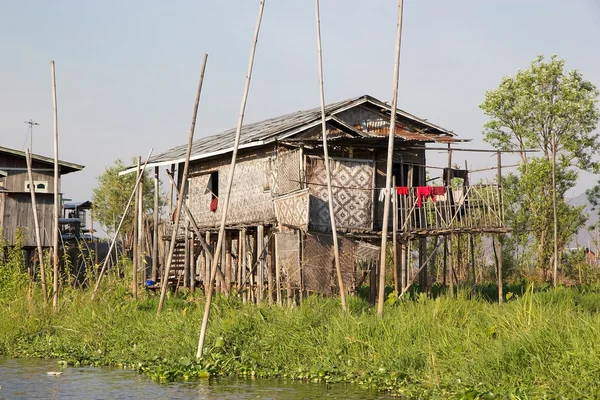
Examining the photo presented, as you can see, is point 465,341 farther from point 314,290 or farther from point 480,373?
point 314,290

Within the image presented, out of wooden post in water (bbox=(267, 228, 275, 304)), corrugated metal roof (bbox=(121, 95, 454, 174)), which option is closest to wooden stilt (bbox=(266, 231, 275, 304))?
wooden post in water (bbox=(267, 228, 275, 304))

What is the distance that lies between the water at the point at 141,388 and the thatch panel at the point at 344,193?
682 centimetres

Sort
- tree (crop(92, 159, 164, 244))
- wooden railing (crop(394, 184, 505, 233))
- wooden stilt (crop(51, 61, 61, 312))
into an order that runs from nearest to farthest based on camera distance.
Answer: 1. wooden stilt (crop(51, 61, 61, 312))
2. wooden railing (crop(394, 184, 505, 233))
3. tree (crop(92, 159, 164, 244))

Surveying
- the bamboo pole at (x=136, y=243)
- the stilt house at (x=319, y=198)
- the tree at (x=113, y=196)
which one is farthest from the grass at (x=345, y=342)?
the tree at (x=113, y=196)

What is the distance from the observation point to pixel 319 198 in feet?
63.3

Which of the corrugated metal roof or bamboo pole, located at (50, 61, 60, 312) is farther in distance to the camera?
the corrugated metal roof

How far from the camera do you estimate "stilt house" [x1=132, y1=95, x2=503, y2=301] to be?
60.2 ft

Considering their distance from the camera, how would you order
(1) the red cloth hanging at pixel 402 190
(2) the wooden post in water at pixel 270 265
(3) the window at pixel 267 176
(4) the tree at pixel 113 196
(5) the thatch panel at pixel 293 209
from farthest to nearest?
(4) the tree at pixel 113 196
(3) the window at pixel 267 176
(1) the red cloth hanging at pixel 402 190
(2) the wooden post in water at pixel 270 265
(5) the thatch panel at pixel 293 209

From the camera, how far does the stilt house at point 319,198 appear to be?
723 inches

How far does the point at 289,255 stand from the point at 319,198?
1683mm

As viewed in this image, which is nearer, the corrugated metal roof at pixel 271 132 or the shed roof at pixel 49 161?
the corrugated metal roof at pixel 271 132

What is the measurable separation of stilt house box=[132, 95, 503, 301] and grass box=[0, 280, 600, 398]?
204 cm

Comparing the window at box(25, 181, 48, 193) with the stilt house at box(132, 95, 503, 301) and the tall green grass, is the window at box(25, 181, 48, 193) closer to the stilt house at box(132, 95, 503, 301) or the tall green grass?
the stilt house at box(132, 95, 503, 301)

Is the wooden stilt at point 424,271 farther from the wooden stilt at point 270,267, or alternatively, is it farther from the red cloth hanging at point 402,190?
the wooden stilt at point 270,267
